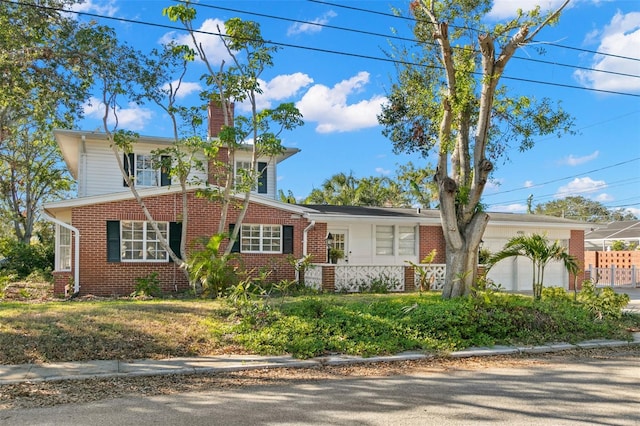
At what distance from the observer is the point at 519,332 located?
991 cm

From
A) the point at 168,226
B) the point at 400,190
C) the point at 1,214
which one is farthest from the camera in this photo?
the point at 400,190

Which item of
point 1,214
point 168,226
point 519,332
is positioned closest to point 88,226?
point 168,226

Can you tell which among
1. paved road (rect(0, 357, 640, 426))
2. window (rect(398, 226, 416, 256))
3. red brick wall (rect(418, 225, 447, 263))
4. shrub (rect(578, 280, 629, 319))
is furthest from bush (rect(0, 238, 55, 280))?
shrub (rect(578, 280, 629, 319))

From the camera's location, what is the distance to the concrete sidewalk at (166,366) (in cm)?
695

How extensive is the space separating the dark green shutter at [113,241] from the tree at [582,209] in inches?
2798

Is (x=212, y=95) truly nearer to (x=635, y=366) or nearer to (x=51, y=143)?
(x=635, y=366)

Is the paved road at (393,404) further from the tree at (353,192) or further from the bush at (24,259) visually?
the tree at (353,192)

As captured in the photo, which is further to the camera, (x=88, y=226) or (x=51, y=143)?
(x=51, y=143)

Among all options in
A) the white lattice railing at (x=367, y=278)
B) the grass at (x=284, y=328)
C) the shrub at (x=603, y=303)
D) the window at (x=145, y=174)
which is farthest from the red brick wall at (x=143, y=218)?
the shrub at (x=603, y=303)

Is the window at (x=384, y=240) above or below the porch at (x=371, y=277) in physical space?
above

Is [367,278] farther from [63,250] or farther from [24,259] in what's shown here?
[24,259]

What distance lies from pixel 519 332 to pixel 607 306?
3566mm

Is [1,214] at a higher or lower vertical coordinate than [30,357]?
higher

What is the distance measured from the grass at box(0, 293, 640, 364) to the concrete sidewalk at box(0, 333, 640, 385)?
0.93 ft
